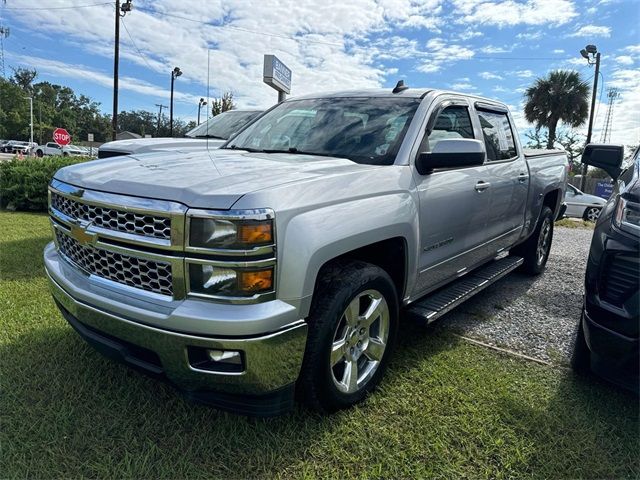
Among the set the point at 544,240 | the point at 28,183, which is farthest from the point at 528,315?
the point at 28,183

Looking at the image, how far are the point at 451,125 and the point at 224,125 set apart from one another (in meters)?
4.45

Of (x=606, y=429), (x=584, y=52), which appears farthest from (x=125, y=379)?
(x=584, y=52)

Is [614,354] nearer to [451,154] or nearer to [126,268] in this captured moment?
[451,154]

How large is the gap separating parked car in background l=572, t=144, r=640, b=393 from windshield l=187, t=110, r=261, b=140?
17.7 feet

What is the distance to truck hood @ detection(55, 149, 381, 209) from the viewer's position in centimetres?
202

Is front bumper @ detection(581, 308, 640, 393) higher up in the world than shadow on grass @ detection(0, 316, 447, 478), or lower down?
higher up

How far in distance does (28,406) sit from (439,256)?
270cm

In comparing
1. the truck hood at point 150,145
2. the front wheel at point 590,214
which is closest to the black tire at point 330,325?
the truck hood at point 150,145

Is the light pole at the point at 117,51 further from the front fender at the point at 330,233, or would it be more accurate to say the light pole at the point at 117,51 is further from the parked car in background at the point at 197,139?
the front fender at the point at 330,233

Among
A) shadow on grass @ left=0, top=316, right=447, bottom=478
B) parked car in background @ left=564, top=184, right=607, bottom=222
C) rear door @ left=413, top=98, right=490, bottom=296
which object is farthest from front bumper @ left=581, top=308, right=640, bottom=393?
parked car in background @ left=564, top=184, right=607, bottom=222

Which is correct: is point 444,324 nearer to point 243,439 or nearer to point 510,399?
point 510,399

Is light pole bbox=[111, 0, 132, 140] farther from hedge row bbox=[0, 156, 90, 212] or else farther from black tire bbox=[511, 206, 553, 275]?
black tire bbox=[511, 206, 553, 275]

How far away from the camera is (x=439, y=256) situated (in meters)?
3.28

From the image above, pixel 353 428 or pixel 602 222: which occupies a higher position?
pixel 602 222
